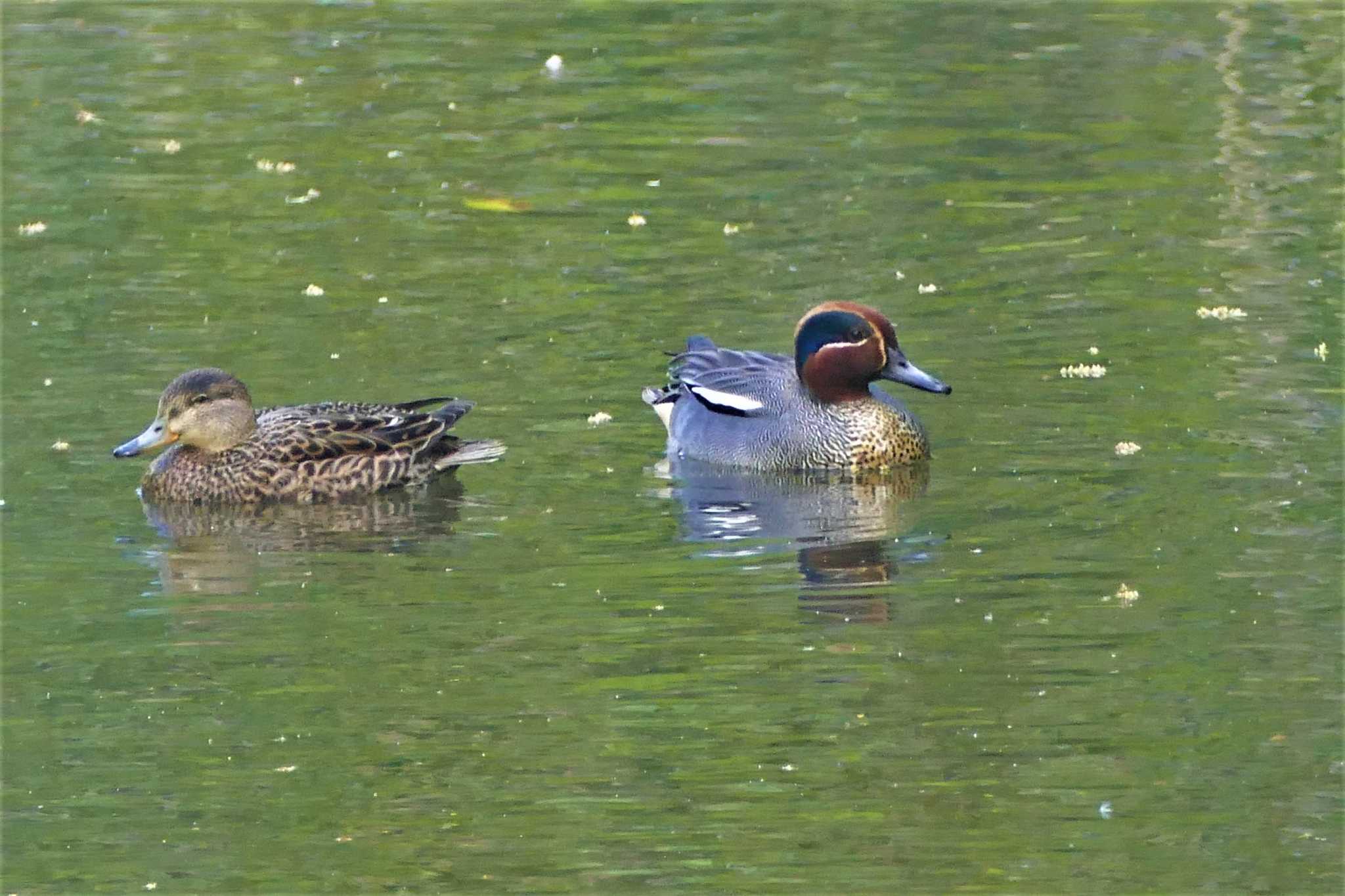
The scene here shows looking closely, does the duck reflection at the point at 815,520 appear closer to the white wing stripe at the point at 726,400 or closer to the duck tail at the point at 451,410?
the white wing stripe at the point at 726,400

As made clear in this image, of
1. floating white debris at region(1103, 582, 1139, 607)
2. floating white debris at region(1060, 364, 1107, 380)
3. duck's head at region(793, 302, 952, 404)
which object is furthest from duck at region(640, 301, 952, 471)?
floating white debris at region(1103, 582, 1139, 607)

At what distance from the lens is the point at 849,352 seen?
1395 cm

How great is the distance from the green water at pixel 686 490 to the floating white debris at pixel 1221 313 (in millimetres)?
131

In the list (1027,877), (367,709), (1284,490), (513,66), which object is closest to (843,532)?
(1284,490)

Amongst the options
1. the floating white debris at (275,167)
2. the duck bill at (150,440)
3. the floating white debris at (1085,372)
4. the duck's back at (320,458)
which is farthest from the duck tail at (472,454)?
the floating white debris at (275,167)

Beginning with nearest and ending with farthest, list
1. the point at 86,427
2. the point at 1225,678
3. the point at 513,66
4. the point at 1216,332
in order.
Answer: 1. the point at 1225,678
2. the point at 86,427
3. the point at 1216,332
4. the point at 513,66

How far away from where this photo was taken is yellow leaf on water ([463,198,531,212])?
742 inches

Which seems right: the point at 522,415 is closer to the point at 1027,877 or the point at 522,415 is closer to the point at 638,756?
the point at 638,756

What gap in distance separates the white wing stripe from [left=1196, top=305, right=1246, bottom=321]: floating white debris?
3.13 metres

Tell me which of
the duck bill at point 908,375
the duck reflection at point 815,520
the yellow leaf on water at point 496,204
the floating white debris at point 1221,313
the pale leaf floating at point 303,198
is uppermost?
the pale leaf floating at point 303,198

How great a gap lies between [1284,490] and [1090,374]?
2222 millimetres

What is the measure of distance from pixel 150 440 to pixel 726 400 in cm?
312

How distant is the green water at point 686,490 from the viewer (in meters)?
8.85

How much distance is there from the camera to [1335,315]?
15.4m
